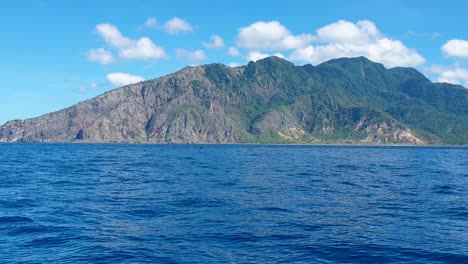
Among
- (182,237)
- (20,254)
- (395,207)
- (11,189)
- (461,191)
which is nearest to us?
(20,254)

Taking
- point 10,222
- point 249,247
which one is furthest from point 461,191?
point 10,222

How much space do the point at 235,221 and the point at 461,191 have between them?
38.4 metres

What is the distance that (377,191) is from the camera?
56.8 m

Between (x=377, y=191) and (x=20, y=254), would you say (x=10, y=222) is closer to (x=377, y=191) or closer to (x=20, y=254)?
(x=20, y=254)

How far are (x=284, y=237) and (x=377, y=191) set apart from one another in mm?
31260

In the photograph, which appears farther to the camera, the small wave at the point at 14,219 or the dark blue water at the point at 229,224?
the small wave at the point at 14,219

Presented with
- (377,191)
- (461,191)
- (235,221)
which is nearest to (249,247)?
(235,221)

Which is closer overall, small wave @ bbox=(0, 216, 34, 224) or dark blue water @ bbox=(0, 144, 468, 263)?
dark blue water @ bbox=(0, 144, 468, 263)

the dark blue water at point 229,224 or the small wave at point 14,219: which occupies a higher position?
the small wave at point 14,219

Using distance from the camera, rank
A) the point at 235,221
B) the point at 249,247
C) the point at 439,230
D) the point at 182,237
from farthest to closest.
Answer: the point at 235,221
the point at 439,230
the point at 182,237
the point at 249,247

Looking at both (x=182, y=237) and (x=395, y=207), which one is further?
(x=395, y=207)

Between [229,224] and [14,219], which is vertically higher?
[14,219]

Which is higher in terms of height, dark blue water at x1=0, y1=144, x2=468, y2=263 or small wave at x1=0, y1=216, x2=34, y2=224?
small wave at x1=0, y1=216, x2=34, y2=224

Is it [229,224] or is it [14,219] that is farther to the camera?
[14,219]
